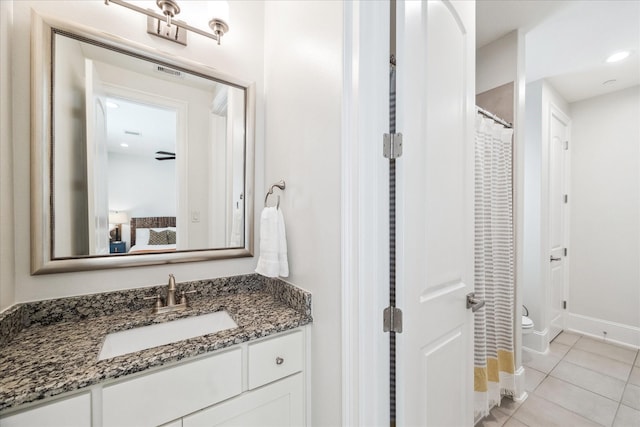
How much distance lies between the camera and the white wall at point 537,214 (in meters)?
2.44

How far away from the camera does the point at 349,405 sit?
2.98 ft

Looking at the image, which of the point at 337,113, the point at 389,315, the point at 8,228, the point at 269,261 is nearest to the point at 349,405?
the point at 389,315

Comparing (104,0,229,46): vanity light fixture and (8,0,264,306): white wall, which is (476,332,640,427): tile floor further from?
(104,0,229,46): vanity light fixture

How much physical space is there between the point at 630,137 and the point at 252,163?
3620 mm

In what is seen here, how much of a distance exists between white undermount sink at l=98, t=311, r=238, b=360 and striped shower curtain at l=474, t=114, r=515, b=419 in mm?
1405

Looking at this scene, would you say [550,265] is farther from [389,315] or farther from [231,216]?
[231,216]

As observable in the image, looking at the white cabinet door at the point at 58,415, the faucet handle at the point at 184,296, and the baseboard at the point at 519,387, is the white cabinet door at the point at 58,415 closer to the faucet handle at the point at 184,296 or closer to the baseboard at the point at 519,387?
the faucet handle at the point at 184,296

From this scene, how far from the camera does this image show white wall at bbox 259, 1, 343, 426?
3.21ft

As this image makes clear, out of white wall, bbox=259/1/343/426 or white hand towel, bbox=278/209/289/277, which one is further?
white hand towel, bbox=278/209/289/277

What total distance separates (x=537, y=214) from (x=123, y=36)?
3278 mm

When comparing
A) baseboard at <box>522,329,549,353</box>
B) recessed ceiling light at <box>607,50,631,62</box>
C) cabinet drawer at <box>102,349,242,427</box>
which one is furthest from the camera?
baseboard at <box>522,329,549,353</box>

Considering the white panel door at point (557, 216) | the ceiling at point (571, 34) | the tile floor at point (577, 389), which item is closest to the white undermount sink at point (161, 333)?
the tile floor at point (577, 389)

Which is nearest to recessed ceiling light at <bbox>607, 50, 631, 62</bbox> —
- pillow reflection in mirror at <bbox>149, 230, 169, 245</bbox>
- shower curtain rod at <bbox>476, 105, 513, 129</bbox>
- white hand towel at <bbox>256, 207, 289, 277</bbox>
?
shower curtain rod at <bbox>476, 105, 513, 129</bbox>

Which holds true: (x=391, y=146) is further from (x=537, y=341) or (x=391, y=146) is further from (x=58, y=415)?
(x=537, y=341)
